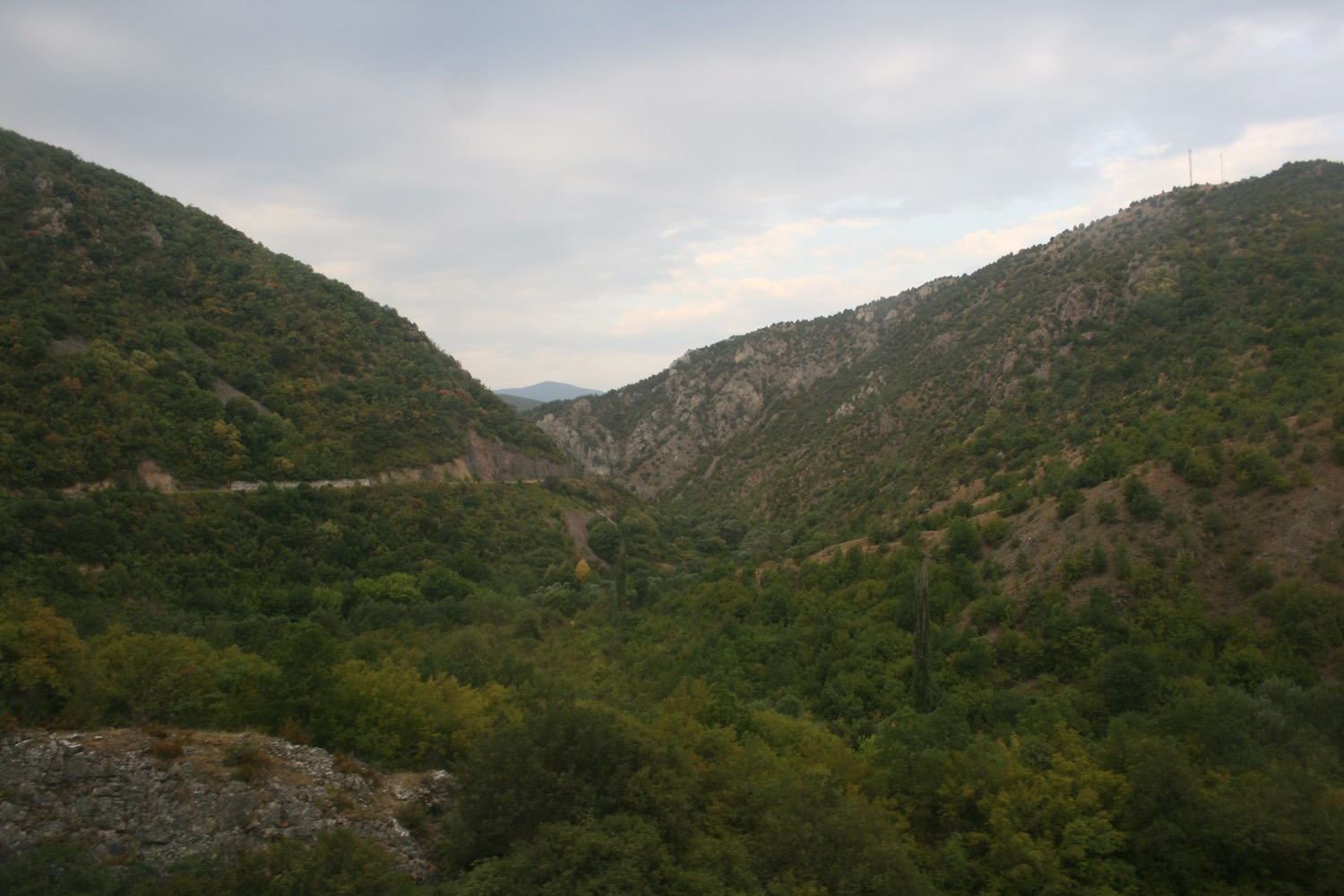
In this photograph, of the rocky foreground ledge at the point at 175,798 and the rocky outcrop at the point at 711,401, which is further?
the rocky outcrop at the point at 711,401

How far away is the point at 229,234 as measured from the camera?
73.4m

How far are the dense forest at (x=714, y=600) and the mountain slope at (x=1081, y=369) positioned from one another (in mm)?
410

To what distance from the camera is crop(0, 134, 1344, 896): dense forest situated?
Answer: 14180 mm

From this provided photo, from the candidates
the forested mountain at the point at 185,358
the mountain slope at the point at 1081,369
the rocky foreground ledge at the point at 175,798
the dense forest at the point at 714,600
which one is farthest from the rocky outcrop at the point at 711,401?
the rocky foreground ledge at the point at 175,798

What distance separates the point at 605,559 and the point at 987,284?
2369 inches

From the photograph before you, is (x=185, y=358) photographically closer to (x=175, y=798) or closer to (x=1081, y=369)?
(x=175, y=798)

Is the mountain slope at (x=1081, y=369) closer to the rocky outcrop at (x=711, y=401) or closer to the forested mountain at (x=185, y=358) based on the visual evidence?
the rocky outcrop at (x=711, y=401)

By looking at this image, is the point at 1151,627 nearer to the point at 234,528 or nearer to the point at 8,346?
the point at 234,528

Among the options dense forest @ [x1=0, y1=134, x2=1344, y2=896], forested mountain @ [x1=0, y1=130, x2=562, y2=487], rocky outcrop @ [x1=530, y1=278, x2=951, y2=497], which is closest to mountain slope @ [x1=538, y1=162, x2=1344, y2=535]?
dense forest @ [x1=0, y1=134, x2=1344, y2=896]

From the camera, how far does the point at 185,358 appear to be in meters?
54.3

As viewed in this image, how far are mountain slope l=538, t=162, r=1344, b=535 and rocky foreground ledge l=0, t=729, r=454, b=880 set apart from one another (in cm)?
3370

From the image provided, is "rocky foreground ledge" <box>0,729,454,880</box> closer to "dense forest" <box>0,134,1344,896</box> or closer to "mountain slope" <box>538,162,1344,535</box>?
"dense forest" <box>0,134,1344,896</box>

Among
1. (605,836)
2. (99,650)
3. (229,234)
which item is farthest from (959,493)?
(229,234)

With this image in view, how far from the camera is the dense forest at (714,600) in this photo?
1418 centimetres
